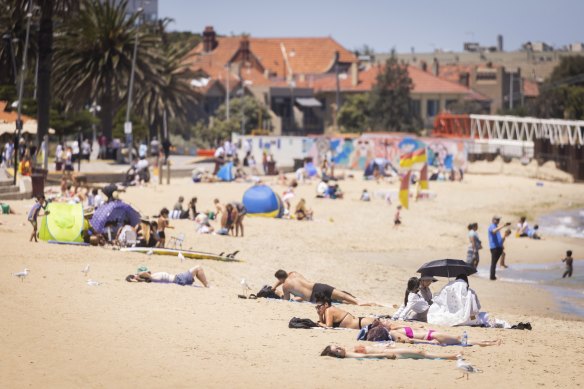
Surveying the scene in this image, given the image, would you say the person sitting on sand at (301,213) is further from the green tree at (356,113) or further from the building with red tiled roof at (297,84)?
the green tree at (356,113)

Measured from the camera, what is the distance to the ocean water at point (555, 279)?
24.3 metres

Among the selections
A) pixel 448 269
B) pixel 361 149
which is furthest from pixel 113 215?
pixel 361 149

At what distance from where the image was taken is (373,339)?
1562 centimetres

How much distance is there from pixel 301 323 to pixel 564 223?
93.5 feet

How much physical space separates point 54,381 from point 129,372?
91 centimetres

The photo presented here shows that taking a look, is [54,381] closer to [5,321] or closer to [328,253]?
[5,321]

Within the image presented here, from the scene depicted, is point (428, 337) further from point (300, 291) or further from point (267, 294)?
point (267, 294)

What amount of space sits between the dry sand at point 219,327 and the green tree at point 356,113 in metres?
66.0

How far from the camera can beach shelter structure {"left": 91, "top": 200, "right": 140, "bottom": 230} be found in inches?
965

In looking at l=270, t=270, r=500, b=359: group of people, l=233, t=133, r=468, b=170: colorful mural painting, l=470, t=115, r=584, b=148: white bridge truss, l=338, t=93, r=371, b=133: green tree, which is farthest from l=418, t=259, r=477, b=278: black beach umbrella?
l=338, t=93, r=371, b=133: green tree

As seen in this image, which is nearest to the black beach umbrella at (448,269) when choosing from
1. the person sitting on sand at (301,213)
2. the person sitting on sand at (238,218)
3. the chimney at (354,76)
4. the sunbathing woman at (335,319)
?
the sunbathing woman at (335,319)

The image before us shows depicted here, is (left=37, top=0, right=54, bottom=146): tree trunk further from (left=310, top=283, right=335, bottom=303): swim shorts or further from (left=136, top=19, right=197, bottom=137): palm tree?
(left=310, top=283, right=335, bottom=303): swim shorts

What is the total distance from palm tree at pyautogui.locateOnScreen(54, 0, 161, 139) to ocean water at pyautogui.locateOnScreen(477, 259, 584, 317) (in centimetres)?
2638

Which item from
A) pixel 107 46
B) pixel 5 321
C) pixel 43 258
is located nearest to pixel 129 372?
pixel 5 321
